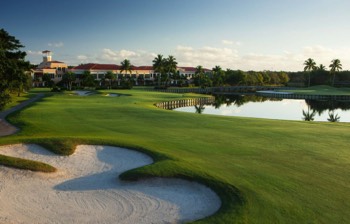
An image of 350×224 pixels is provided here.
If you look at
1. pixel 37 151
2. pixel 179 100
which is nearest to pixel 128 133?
pixel 37 151

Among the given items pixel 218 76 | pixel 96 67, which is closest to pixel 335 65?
pixel 218 76

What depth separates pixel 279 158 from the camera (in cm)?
1734

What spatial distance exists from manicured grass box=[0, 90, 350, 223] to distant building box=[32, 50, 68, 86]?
104218 millimetres

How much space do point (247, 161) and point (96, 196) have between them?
8003mm

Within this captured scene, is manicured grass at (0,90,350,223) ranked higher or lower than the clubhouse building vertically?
lower

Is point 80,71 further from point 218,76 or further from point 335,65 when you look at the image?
point 335,65

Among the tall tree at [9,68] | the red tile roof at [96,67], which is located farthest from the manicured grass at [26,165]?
the red tile roof at [96,67]

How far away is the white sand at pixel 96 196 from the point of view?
432 inches

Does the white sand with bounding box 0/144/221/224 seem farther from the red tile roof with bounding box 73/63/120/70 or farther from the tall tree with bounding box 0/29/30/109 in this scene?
the red tile roof with bounding box 73/63/120/70

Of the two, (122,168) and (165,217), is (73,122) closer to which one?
(122,168)

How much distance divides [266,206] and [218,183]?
8.35 feet

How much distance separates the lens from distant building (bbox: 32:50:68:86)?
411ft

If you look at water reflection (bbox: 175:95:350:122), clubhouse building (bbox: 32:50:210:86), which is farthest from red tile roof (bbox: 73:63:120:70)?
water reflection (bbox: 175:95:350:122)

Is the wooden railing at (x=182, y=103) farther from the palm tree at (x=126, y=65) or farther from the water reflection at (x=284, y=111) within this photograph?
the palm tree at (x=126, y=65)
